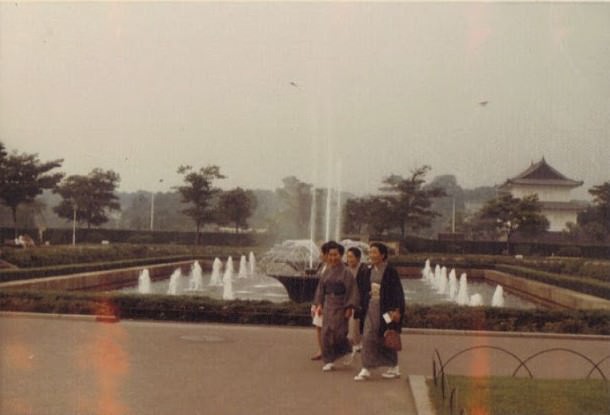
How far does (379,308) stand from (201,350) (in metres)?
2.62

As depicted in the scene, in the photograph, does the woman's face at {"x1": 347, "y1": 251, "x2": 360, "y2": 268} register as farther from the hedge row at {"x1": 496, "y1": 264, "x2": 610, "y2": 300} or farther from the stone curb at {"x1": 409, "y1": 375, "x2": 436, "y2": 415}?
the hedge row at {"x1": 496, "y1": 264, "x2": 610, "y2": 300}

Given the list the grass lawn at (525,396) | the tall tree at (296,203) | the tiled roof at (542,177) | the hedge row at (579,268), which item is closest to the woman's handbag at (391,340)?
the grass lawn at (525,396)

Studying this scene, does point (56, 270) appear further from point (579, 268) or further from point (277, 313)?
point (579, 268)

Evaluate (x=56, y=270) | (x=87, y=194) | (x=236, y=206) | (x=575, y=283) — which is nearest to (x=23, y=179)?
(x=87, y=194)

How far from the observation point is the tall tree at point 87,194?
151 feet

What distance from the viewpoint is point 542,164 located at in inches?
2452

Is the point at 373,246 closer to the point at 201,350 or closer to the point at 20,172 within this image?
the point at 201,350

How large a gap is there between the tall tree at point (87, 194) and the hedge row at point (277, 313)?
3234 centimetres

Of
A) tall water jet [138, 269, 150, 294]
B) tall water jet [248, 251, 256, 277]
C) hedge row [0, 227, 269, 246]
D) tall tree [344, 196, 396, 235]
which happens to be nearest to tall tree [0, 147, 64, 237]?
hedge row [0, 227, 269, 246]

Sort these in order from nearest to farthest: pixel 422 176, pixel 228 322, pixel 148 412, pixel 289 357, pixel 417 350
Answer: pixel 148 412, pixel 289 357, pixel 417 350, pixel 228 322, pixel 422 176

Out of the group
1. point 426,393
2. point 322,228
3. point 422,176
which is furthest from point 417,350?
point 322,228

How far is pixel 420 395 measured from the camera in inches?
296

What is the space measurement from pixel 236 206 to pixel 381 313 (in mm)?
41630

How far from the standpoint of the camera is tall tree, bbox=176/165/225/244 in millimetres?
47188
